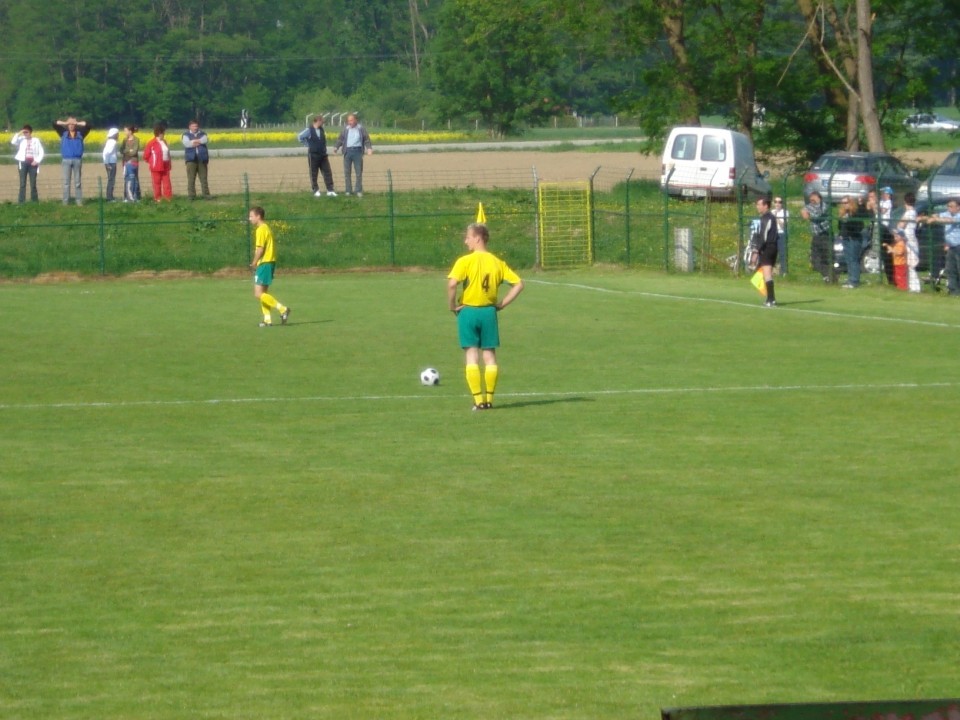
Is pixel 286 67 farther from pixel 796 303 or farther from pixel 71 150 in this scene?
pixel 796 303

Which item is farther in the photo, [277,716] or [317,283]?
[317,283]

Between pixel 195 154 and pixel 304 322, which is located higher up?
pixel 195 154

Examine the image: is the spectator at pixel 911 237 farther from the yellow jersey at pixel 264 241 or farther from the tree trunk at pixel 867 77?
the yellow jersey at pixel 264 241

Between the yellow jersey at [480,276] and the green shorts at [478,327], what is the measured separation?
0.06 metres

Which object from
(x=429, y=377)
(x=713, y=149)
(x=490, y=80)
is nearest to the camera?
(x=429, y=377)

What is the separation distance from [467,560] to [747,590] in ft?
5.51

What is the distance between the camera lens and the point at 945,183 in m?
29.9

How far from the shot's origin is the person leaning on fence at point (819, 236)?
2938 cm

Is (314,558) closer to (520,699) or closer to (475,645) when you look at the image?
(475,645)

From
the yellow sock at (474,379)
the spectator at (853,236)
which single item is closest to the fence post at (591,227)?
the spectator at (853,236)

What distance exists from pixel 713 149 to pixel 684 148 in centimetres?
77

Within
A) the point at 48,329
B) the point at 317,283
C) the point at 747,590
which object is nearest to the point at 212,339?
the point at 48,329

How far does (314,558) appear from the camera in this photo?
931cm

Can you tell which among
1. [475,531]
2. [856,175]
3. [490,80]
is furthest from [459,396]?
[490,80]
